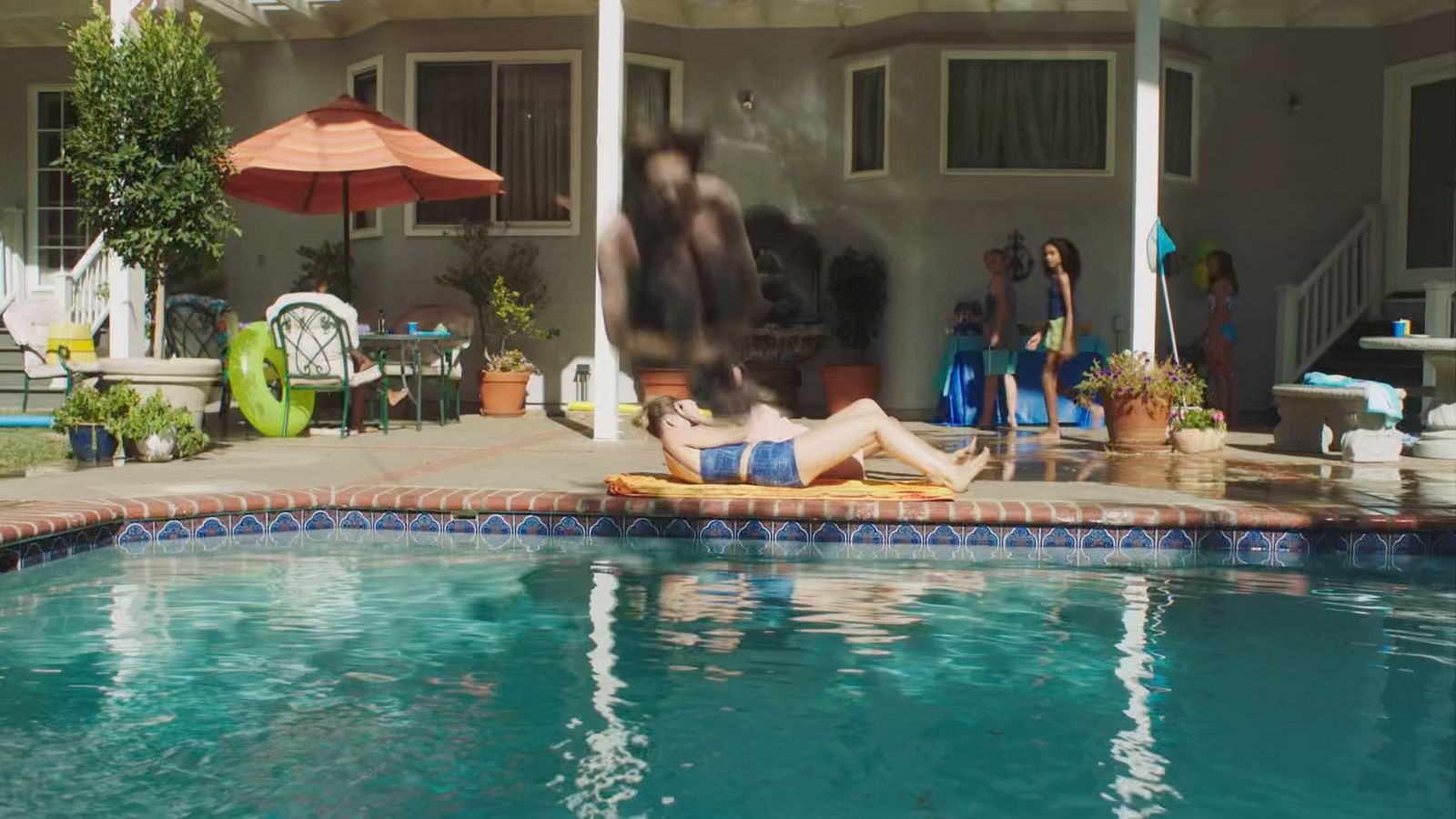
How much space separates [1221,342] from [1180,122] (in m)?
2.63

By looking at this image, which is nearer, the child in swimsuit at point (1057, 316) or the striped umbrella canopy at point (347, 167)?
the striped umbrella canopy at point (347, 167)

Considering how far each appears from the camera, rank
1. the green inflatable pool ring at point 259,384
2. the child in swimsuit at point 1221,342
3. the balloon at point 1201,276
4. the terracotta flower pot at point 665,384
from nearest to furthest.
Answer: the green inflatable pool ring at point 259,384
the terracotta flower pot at point 665,384
the child in swimsuit at point 1221,342
the balloon at point 1201,276

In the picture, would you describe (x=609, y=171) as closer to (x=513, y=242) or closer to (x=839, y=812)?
(x=513, y=242)

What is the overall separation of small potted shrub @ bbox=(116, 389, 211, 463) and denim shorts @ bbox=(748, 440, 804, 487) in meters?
4.23

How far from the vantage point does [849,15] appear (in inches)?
547

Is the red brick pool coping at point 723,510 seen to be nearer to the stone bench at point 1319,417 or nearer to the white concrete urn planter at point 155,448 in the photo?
the white concrete urn planter at point 155,448

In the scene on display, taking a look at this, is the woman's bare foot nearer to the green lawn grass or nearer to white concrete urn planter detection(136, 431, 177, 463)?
white concrete urn planter detection(136, 431, 177, 463)

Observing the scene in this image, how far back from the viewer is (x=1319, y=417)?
10539 mm

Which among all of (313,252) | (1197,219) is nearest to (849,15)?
(1197,219)

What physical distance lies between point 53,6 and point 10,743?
36.5 feet

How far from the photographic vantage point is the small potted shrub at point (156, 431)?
9.34 metres

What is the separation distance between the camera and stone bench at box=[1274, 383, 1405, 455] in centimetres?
980

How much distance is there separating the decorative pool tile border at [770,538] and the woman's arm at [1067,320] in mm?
4875

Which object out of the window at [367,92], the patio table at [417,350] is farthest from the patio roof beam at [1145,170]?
the window at [367,92]
